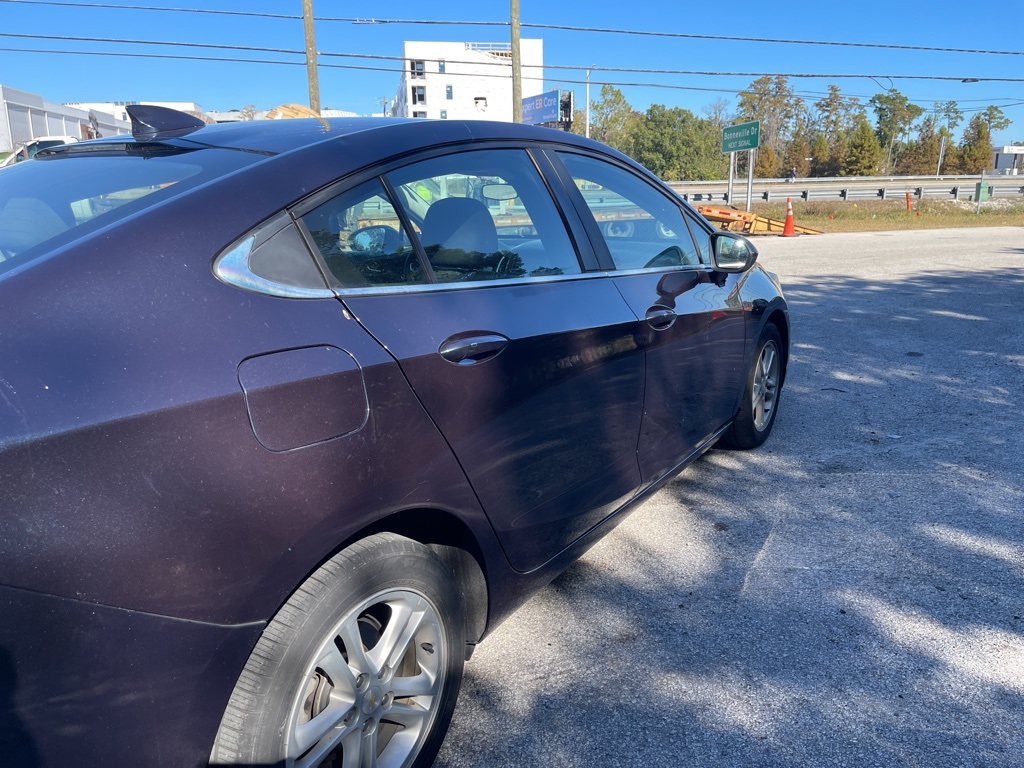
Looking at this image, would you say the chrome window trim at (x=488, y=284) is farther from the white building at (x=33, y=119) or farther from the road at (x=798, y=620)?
the white building at (x=33, y=119)

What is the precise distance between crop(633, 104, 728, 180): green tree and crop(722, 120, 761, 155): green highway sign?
3897 centimetres

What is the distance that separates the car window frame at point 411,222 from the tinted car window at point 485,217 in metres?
0.02

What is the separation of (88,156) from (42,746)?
1.83 metres

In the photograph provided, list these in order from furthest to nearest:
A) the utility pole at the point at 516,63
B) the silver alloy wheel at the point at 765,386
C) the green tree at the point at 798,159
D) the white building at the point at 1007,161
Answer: the white building at the point at 1007,161, the green tree at the point at 798,159, the utility pole at the point at 516,63, the silver alloy wheel at the point at 765,386

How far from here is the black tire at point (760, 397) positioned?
4.27 meters

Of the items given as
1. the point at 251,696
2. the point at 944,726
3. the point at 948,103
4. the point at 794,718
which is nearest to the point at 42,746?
the point at 251,696

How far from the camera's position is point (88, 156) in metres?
2.46

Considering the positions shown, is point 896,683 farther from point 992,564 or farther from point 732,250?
point 732,250

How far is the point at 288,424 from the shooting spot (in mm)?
1648

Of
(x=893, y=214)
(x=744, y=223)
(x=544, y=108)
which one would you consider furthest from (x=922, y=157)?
(x=744, y=223)

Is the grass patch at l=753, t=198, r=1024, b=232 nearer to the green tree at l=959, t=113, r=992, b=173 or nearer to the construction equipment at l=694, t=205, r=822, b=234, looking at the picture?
the construction equipment at l=694, t=205, r=822, b=234

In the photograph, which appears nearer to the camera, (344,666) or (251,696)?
(251,696)

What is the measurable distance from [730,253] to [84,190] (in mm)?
2821

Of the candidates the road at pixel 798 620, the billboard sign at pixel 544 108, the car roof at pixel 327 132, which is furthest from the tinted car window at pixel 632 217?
the billboard sign at pixel 544 108
